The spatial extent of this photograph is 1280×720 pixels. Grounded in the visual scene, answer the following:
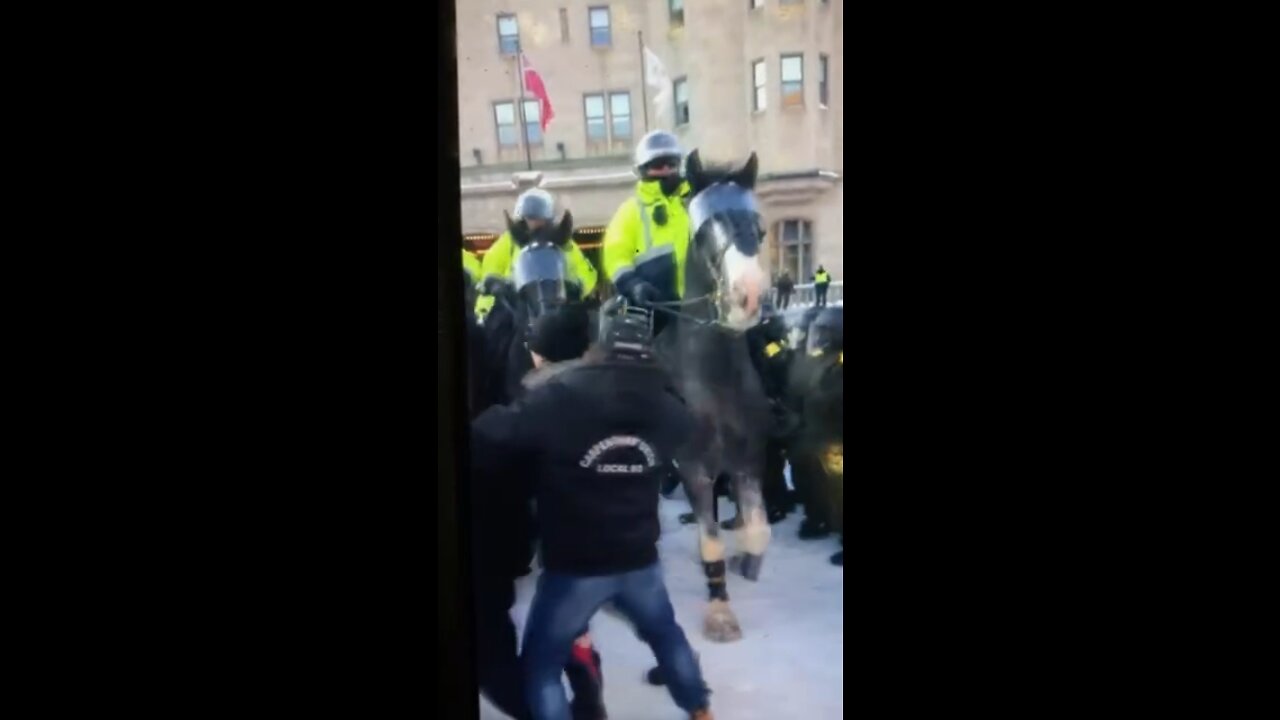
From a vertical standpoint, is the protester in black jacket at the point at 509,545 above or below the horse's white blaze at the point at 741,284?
below

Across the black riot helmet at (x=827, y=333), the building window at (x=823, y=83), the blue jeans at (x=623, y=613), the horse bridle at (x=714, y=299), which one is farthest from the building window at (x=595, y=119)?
the blue jeans at (x=623, y=613)

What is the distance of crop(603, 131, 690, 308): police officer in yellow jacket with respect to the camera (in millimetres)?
1336

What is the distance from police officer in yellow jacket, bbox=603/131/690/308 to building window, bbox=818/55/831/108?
0.24m

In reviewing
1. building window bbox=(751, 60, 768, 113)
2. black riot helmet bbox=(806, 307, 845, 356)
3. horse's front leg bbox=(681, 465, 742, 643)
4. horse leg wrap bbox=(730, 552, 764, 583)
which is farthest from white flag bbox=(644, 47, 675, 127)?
horse leg wrap bbox=(730, 552, 764, 583)

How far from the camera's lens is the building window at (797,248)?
1306 mm

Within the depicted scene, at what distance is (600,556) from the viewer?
53.4 inches

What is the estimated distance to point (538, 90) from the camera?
132cm

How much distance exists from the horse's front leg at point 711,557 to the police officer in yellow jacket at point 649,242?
0.29 m

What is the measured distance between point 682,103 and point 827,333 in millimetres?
415

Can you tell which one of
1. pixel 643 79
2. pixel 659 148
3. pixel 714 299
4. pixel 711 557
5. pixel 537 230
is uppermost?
pixel 643 79

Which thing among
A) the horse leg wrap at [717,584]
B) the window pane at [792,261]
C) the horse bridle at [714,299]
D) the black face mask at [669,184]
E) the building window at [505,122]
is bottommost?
the horse leg wrap at [717,584]

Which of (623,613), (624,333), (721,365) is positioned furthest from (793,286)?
(623,613)

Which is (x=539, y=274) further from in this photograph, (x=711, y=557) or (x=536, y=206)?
(x=711, y=557)

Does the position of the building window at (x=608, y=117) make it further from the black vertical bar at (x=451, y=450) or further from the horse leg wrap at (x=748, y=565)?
the horse leg wrap at (x=748, y=565)
